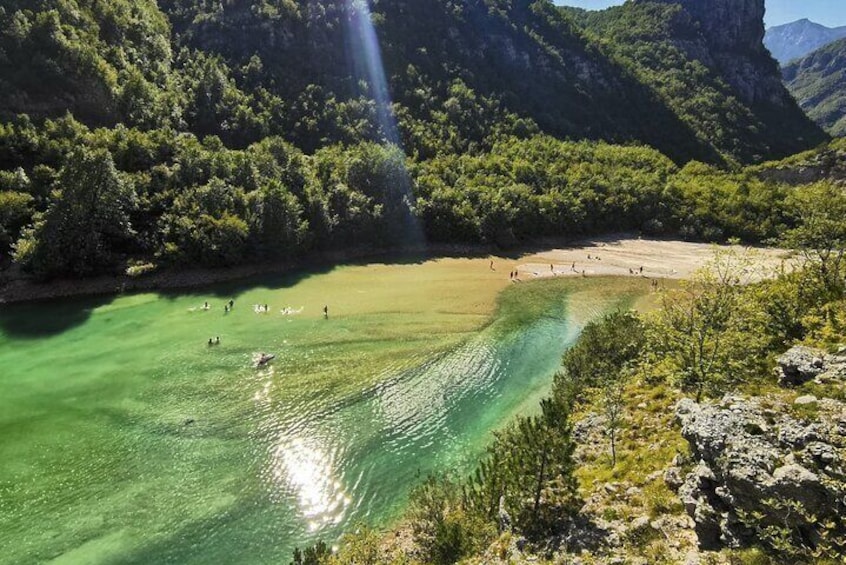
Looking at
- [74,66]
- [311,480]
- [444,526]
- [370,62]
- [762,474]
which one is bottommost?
[311,480]

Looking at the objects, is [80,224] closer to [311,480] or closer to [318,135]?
[311,480]

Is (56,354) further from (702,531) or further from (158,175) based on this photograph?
(702,531)

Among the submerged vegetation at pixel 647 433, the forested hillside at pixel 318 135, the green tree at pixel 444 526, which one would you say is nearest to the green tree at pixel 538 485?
the submerged vegetation at pixel 647 433

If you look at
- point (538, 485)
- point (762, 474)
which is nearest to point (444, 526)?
point (538, 485)

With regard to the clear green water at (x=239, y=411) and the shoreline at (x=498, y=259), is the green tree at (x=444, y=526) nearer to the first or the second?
the clear green water at (x=239, y=411)

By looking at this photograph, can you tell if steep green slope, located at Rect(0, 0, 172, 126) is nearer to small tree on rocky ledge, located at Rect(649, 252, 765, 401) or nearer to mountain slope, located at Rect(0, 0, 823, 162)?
mountain slope, located at Rect(0, 0, 823, 162)

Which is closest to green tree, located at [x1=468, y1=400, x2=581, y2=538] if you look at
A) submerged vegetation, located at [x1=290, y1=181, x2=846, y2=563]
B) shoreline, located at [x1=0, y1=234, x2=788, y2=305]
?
submerged vegetation, located at [x1=290, y1=181, x2=846, y2=563]
